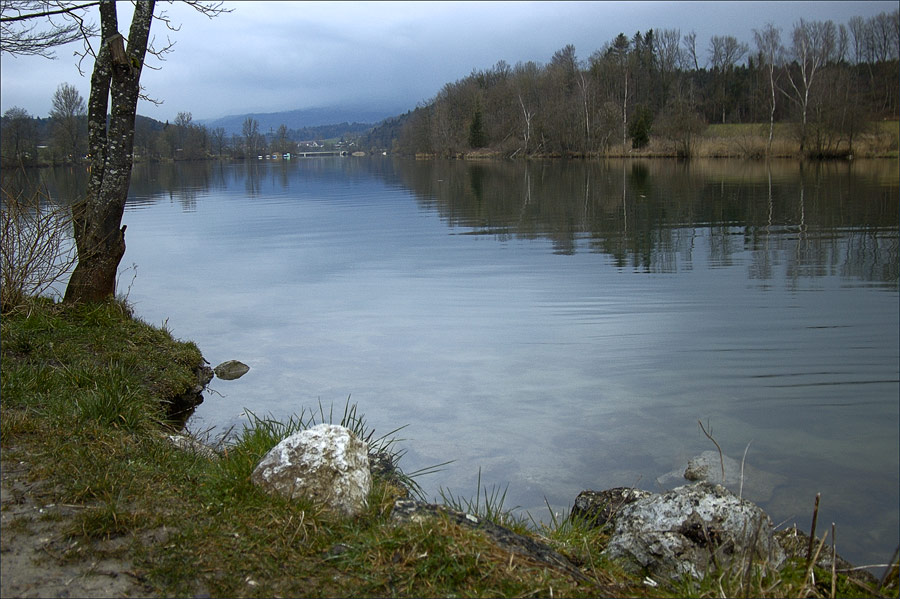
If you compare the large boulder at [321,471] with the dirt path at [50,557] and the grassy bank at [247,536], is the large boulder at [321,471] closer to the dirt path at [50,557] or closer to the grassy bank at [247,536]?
the grassy bank at [247,536]

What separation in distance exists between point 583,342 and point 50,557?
7.65 meters

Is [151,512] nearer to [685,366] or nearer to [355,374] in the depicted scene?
[355,374]

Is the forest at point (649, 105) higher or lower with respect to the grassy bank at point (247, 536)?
higher

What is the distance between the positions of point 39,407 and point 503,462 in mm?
3940

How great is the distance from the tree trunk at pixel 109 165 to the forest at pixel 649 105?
2083 centimetres

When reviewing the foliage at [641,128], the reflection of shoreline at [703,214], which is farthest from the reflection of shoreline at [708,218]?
the foliage at [641,128]

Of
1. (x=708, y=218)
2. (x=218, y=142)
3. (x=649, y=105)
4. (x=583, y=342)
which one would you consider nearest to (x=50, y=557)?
(x=583, y=342)

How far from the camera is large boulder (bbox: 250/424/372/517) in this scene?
163 inches

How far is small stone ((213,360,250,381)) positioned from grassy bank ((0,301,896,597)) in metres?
3.75

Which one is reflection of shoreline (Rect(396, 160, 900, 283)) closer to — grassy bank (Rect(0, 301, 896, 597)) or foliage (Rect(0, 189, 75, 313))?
foliage (Rect(0, 189, 75, 313))

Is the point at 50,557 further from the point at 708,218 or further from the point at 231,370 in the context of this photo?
the point at 708,218

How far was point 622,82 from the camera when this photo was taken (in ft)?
271

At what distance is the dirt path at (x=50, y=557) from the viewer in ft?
10.7

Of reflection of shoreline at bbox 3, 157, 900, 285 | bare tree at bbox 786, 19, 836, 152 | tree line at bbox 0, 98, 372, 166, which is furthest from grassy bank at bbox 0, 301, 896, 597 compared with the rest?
bare tree at bbox 786, 19, 836, 152
